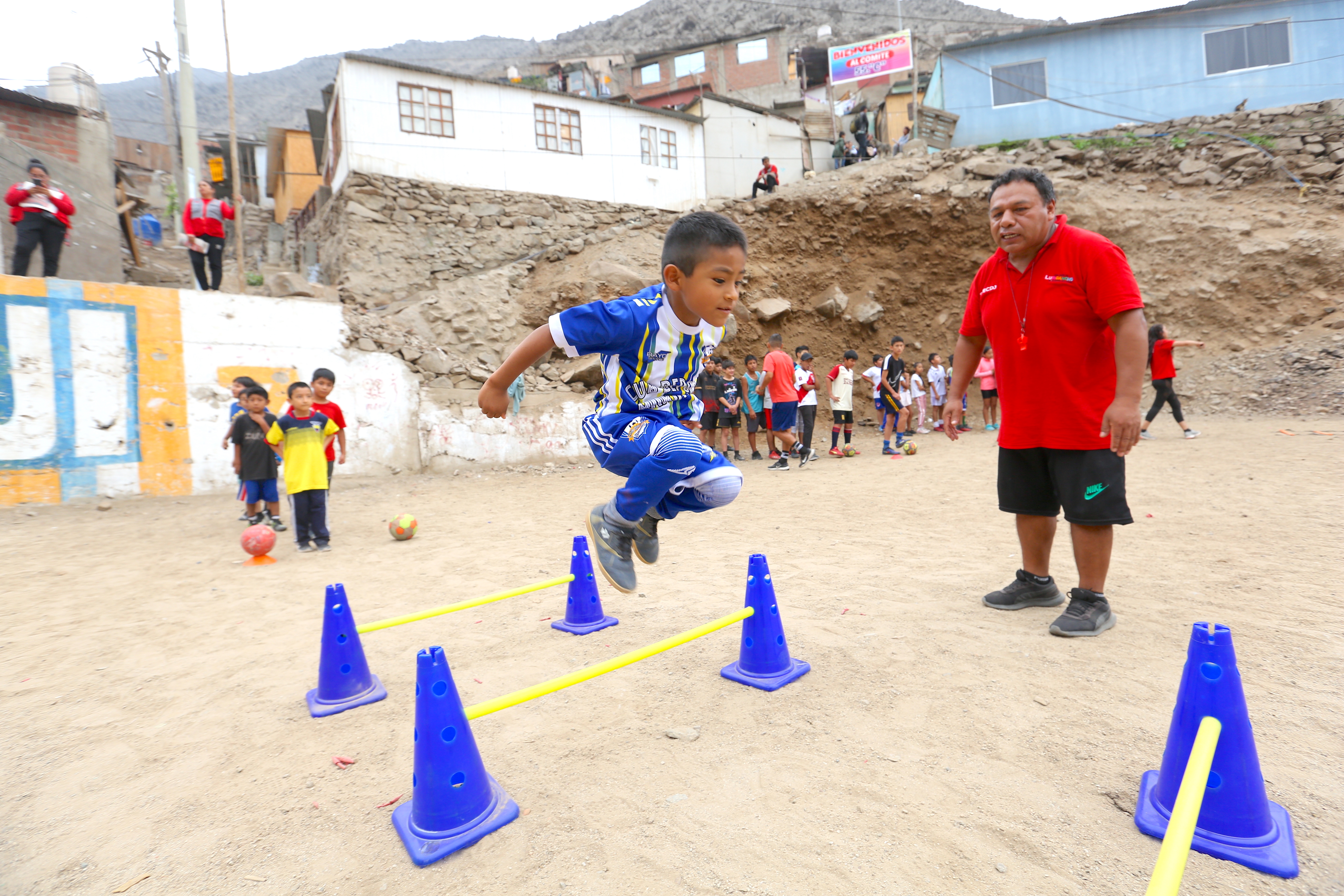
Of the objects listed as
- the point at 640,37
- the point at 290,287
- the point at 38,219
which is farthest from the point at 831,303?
the point at 640,37

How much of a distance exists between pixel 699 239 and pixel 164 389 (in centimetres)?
991

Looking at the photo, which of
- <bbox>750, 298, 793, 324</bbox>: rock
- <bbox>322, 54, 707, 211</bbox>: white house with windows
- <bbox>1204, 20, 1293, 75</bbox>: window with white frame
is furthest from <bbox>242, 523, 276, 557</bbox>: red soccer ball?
<bbox>1204, 20, 1293, 75</bbox>: window with white frame

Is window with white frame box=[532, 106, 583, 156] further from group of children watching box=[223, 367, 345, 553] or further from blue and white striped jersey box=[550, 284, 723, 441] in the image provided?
blue and white striped jersey box=[550, 284, 723, 441]

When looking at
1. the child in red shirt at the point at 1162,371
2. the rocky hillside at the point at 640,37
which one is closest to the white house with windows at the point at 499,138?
the child in red shirt at the point at 1162,371

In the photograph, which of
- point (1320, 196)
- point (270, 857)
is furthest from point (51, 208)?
point (1320, 196)

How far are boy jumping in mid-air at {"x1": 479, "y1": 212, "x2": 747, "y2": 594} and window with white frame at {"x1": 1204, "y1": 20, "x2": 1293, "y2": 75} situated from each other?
75.4 ft

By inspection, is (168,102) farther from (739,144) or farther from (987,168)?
(987,168)

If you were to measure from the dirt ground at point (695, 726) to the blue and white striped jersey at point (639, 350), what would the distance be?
1.39 meters

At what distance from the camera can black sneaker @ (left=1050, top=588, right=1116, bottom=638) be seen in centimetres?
356

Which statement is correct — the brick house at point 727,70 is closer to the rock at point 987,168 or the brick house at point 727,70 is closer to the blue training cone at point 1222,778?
the rock at point 987,168

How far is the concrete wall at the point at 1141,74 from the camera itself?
57.5ft

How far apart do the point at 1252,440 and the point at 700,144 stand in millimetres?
16601

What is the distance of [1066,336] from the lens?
3.53 meters

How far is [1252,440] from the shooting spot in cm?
1016
